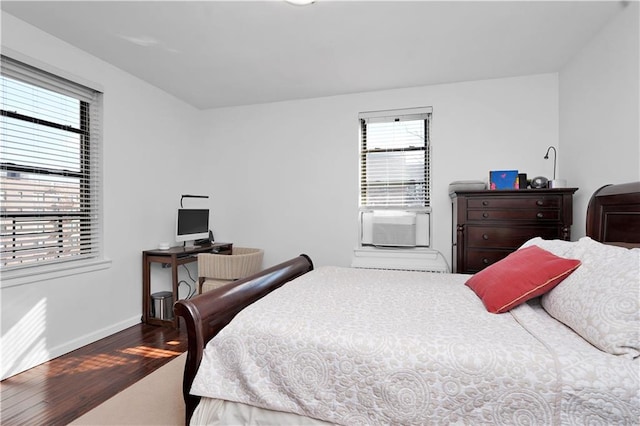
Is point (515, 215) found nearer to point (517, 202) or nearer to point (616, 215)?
point (517, 202)

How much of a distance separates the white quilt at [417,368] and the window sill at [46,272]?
6.23ft

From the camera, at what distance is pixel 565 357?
3.59 feet

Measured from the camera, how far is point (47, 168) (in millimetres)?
2611

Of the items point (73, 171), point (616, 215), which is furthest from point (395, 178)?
point (73, 171)

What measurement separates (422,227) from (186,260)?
2.59m

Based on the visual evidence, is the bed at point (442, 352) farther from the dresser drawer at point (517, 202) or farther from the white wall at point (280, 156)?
the white wall at point (280, 156)

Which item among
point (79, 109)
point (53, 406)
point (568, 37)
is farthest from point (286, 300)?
point (568, 37)

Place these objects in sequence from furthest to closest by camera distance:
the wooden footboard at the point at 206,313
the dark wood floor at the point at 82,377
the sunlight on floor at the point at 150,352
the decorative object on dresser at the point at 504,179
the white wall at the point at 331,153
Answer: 1. the white wall at the point at 331,153
2. the decorative object on dresser at the point at 504,179
3. the sunlight on floor at the point at 150,352
4. the dark wood floor at the point at 82,377
5. the wooden footboard at the point at 206,313

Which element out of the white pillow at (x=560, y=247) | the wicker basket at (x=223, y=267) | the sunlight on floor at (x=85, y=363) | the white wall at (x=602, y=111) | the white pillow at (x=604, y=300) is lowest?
the sunlight on floor at (x=85, y=363)

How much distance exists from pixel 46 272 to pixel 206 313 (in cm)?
187

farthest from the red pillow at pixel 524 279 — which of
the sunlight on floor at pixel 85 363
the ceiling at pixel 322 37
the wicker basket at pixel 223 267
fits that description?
the sunlight on floor at pixel 85 363

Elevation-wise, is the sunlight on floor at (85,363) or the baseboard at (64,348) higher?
the baseboard at (64,348)

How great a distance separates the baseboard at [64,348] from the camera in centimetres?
229

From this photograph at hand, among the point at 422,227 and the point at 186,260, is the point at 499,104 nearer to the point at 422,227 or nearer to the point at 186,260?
the point at 422,227
